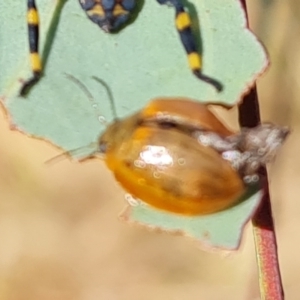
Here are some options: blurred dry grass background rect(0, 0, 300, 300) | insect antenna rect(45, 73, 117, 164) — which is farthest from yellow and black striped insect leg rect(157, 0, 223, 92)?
blurred dry grass background rect(0, 0, 300, 300)

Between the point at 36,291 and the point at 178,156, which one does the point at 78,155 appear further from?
the point at 36,291

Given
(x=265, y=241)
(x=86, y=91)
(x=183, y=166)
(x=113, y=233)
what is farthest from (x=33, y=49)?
(x=113, y=233)

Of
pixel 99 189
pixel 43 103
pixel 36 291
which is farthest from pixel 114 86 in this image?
pixel 36 291

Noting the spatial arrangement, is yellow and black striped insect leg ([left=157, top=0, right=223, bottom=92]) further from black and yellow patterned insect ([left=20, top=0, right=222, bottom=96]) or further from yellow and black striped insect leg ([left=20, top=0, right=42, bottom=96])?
yellow and black striped insect leg ([left=20, top=0, right=42, bottom=96])

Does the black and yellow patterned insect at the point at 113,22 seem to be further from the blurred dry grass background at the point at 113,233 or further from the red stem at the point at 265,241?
the blurred dry grass background at the point at 113,233

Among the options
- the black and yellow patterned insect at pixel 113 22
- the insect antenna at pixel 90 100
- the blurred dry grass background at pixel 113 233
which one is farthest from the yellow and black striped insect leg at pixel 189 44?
the blurred dry grass background at pixel 113 233

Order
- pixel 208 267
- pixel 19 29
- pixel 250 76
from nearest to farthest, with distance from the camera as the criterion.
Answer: pixel 250 76
pixel 19 29
pixel 208 267

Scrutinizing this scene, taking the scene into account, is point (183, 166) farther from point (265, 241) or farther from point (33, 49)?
point (33, 49)
